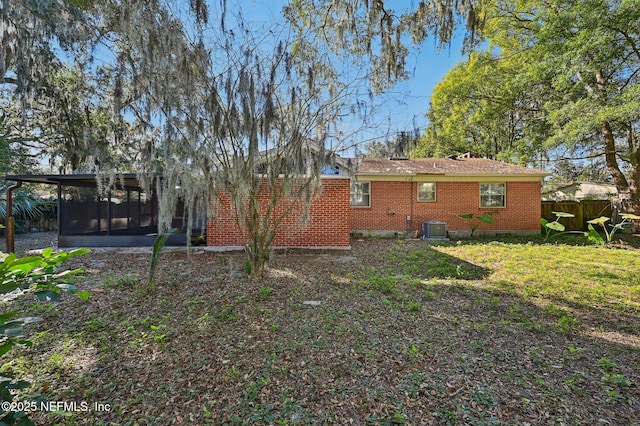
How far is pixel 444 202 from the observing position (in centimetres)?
1156

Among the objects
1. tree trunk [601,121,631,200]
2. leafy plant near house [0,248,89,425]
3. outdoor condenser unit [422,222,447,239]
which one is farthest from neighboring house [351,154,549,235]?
leafy plant near house [0,248,89,425]

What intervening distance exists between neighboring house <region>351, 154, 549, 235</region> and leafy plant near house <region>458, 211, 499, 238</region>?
0.16m

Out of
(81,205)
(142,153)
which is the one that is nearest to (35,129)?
(81,205)

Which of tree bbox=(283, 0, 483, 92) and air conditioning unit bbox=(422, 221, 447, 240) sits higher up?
tree bbox=(283, 0, 483, 92)

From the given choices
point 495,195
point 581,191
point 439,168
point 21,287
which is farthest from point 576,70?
point 21,287

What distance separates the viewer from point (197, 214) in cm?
503

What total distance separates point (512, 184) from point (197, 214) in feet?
38.7

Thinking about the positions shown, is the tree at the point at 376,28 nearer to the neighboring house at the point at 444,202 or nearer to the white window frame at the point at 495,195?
the neighboring house at the point at 444,202

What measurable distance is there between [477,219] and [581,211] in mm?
6299

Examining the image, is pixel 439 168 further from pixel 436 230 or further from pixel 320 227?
pixel 320 227

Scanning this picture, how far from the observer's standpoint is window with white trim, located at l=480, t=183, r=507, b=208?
38.2 feet

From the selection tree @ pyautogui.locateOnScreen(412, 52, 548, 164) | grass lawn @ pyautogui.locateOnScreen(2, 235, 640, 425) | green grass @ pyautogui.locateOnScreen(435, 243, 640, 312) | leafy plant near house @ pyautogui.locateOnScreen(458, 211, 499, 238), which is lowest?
grass lawn @ pyautogui.locateOnScreen(2, 235, 640, 425)

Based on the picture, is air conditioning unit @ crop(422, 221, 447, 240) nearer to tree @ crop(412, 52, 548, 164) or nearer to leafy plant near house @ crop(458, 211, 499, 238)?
leafy plant near house @ crop(458, 211, 499, 238)

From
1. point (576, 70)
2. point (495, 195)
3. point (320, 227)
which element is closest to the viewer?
point (320, 227)
